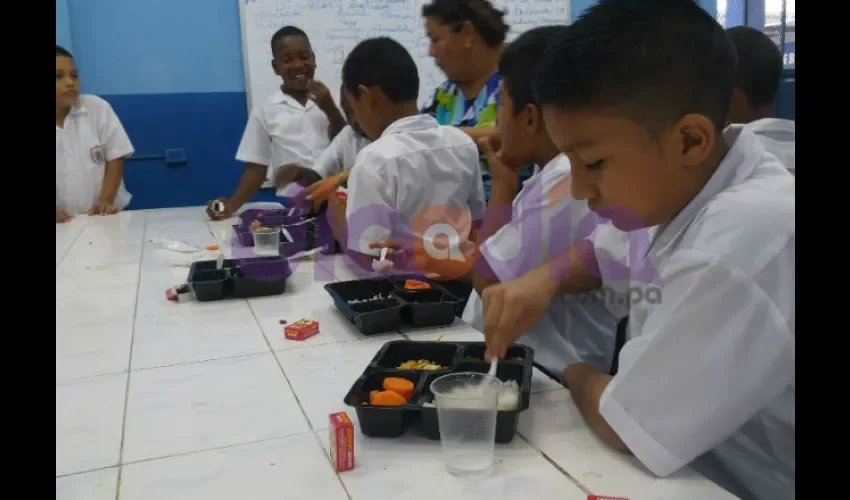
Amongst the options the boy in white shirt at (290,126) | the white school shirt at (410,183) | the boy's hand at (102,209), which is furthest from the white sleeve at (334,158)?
the boy's hand at (102,209)

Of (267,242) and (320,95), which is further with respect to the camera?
(320,95)

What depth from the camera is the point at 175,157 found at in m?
3.69

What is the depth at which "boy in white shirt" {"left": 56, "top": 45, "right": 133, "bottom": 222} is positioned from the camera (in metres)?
3.00

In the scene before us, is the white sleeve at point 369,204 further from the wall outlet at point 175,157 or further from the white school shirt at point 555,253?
the wall outlet at point 175,157

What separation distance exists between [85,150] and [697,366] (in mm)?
2989

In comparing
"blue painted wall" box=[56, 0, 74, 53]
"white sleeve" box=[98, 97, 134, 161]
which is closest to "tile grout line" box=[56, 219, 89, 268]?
"white sleeve" box=[98, 97, 134, 161]

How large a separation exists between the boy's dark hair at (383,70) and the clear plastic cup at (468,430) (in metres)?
1.19

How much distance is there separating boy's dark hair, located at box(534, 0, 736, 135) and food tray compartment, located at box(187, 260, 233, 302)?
1.01m

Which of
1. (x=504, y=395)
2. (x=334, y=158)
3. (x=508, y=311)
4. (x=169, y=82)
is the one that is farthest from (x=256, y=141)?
(x=504, y=395)

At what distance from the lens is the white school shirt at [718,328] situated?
0.73 meters

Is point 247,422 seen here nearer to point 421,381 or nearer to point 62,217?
point 421,381

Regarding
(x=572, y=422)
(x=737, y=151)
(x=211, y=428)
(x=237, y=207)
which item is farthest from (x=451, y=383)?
(x=237, y=207)

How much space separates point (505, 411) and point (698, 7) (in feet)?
1.84

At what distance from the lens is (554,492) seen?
0.76 metres
